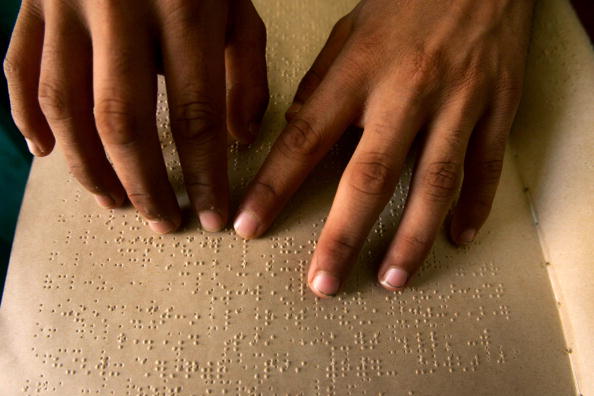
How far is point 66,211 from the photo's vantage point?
1.77ft

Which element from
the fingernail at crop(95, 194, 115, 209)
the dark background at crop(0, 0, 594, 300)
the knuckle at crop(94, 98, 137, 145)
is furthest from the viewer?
the dark background at crop(0, 0, 594, 300)

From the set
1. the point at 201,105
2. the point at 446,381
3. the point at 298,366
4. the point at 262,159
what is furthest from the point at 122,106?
Answer: the point at 446,381

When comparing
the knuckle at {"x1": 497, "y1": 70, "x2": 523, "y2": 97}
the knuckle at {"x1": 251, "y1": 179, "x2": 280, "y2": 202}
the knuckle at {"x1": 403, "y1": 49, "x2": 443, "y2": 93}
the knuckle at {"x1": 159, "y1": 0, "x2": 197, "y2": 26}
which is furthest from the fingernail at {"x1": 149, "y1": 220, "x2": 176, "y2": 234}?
the knuckle at {"x1": 497, "y1": 70, "x2": 523, "y2": 97}

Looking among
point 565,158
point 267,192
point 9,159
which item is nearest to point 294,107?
point 267,192

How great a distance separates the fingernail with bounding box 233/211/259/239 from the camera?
1.58 ft

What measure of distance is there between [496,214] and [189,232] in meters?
0.40

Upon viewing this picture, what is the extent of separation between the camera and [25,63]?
463 millimetres

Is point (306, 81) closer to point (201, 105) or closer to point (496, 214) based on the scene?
point (201, 105)

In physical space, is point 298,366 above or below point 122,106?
below

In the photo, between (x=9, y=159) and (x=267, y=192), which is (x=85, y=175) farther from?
(x=9, y=159)

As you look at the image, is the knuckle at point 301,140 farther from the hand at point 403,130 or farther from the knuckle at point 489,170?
the knuckle at point 489,170

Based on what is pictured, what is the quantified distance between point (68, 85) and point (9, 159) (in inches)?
22.6

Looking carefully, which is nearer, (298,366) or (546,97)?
(298,366)

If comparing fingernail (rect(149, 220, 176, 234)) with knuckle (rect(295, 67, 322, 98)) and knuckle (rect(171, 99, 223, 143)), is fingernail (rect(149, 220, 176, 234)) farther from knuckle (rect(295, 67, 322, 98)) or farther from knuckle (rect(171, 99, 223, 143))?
knuckle (rect(295, 67, 322, 98))
